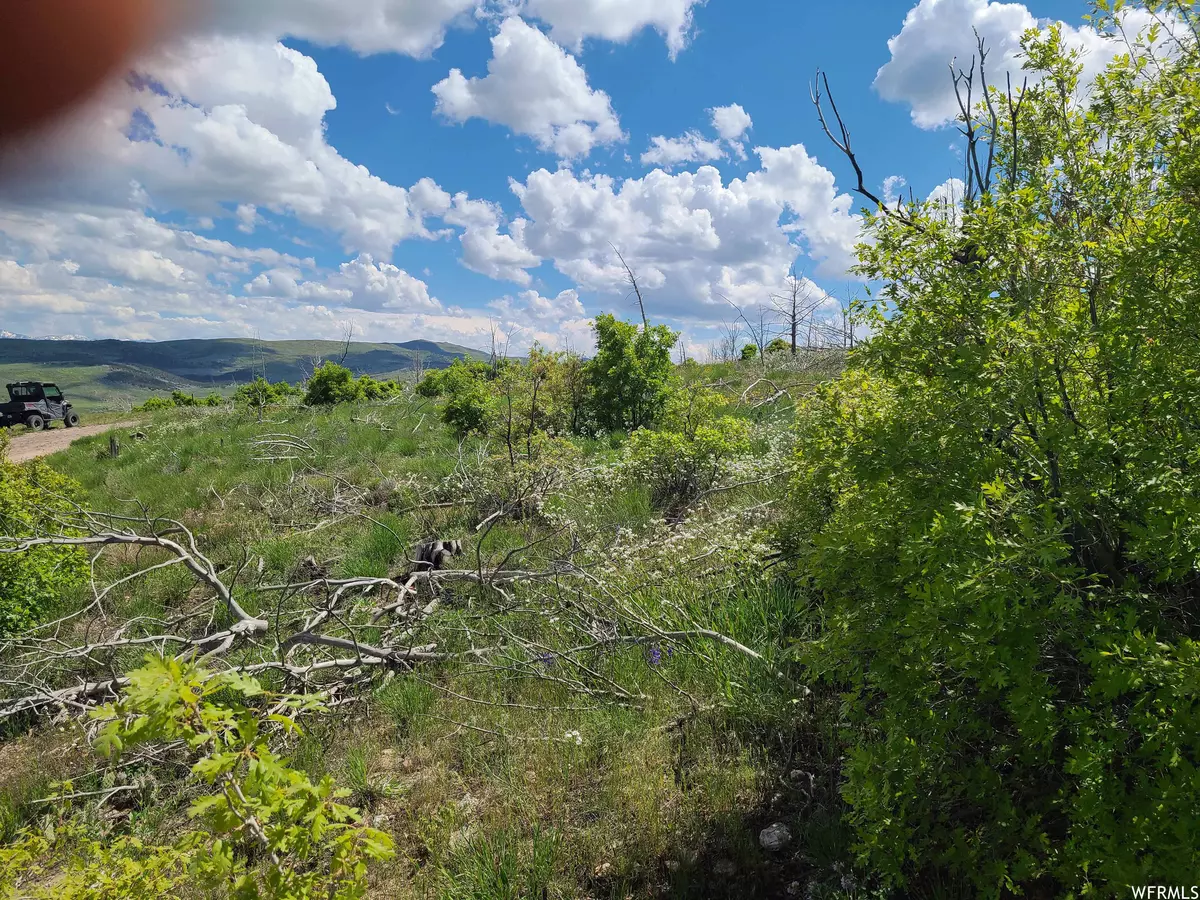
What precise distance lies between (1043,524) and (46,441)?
26625mm

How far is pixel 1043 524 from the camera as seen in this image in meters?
2.03

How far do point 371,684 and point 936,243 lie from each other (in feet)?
14.4

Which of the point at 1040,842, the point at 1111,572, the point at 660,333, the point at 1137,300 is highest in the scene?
the point at 660,333

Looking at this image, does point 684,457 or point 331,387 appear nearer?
point 684,457

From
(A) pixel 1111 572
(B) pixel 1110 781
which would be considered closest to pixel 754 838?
(B) pixel 1110 781

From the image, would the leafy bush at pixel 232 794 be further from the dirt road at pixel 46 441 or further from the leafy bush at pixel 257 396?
the leafy bush at pixel 257 396

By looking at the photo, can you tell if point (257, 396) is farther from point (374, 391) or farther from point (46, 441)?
point (46, 441)

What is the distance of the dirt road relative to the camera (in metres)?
17.5

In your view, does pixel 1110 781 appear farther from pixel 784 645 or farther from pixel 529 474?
pixel 529 474

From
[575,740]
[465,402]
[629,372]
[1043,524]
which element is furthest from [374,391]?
[1043,524]

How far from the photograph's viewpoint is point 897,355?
7.97 ft

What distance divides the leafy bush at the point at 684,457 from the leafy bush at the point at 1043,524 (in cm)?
489

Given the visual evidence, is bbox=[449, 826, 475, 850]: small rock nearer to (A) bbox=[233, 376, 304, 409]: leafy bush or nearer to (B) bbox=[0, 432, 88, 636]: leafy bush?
(B) bbox=[0, 432, 88, 636]: leafy bush

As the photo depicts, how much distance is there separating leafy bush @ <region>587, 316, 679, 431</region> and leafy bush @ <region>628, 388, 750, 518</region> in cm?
403
